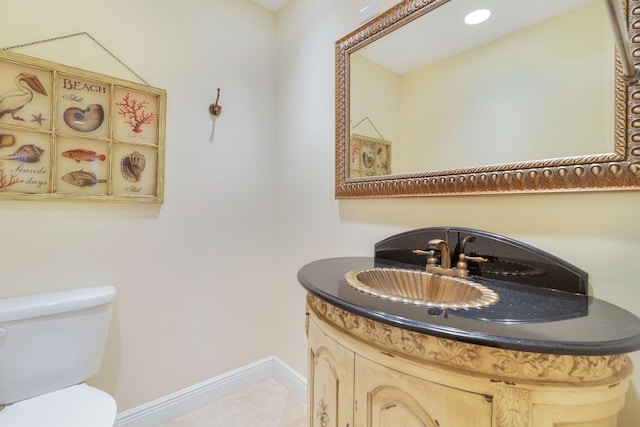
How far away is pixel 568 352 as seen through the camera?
48 centimetres

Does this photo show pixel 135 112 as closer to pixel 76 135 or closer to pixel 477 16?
pixel 76 135

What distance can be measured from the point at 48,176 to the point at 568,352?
6.03ft

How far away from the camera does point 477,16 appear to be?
1.05 m

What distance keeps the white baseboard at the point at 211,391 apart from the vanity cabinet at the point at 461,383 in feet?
4.07

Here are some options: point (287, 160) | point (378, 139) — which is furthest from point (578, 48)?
point (287, 160)

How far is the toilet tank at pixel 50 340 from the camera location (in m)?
1.06

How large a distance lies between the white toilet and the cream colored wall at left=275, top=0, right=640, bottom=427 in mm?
1038

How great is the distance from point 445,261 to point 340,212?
67 cm

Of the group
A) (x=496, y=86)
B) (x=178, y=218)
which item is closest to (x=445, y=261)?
(x=496, y=86)

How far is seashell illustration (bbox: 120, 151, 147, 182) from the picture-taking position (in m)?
1.45

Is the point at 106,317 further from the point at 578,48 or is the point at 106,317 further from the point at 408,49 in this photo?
the point at 578,48

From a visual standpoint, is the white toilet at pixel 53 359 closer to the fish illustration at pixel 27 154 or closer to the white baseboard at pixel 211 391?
the white baseboard at pixel 211 391

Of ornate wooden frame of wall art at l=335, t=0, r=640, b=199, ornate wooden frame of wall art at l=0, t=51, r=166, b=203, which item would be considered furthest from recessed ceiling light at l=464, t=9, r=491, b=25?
ornate wooden frame of wall art at l=0, t=51, r=166, b=203

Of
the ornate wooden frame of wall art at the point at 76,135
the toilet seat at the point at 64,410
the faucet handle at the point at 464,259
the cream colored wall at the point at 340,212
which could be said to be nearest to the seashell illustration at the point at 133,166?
the ornate wooden frame of wall art at the point at 76,135
